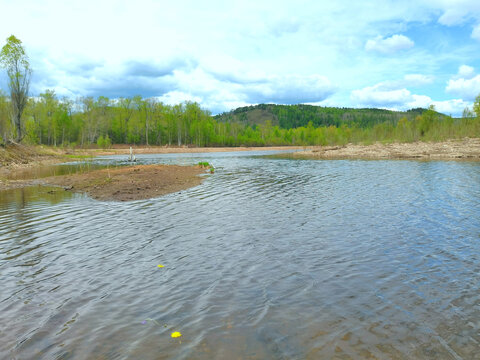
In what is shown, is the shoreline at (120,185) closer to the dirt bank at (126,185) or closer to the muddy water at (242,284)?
the dirt bank at (126,185)

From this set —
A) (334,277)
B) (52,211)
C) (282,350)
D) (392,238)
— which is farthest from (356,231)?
(52,211)

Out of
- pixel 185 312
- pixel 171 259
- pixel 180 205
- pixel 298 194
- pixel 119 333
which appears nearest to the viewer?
pixel 119 333

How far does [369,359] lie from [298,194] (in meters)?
16.0

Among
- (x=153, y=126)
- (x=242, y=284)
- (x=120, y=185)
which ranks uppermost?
(x=153, y=126)

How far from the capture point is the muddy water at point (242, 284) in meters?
5.12

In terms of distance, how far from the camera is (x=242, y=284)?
7.45 meters

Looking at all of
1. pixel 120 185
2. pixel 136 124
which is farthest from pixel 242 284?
pixel 136 124

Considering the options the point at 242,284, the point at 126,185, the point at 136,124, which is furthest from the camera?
the point at 136,124

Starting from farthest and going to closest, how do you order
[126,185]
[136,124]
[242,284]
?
1. [136,124]
2. [126,185]
3. [242,284]

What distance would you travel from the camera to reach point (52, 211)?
50.9 ft

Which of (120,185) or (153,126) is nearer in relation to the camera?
(120,185)

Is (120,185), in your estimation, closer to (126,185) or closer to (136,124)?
(126,185)

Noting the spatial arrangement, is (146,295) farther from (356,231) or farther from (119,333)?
(356,231)

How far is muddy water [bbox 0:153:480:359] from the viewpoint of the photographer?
512 cm
